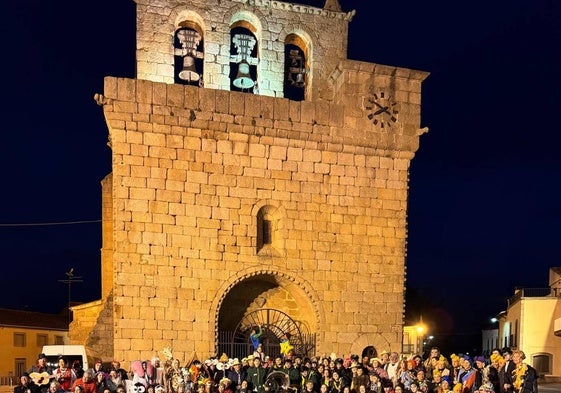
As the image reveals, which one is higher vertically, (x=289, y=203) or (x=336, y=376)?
(x=289, y=203)

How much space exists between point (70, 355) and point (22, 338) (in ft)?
58.5

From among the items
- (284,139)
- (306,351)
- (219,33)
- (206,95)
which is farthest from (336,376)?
(219,33)

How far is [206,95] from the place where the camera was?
34.2ft

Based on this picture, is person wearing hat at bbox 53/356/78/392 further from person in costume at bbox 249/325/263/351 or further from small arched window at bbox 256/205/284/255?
small arched window at bbox 256/205/284/255

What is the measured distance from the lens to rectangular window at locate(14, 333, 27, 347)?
25.1 m

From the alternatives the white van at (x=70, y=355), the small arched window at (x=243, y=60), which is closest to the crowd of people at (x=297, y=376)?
the white van at (x=70, y=355)

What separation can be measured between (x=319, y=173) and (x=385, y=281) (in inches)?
103

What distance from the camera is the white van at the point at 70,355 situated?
999cm

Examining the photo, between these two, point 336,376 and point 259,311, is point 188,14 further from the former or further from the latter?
point 336,376

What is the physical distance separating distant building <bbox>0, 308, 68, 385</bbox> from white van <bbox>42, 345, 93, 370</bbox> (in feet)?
48.3

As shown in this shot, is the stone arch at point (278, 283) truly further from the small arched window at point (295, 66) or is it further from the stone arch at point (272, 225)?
the small arched window at point (295, 66)

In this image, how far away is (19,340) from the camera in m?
25.3

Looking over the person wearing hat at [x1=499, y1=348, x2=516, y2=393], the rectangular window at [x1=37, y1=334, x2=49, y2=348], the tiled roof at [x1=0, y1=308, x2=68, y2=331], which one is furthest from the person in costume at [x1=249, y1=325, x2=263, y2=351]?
the rectangular window at [x1=37, y1=334, x2=49, y2=348]

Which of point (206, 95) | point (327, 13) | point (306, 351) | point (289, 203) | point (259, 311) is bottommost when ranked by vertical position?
point (306, 351)
